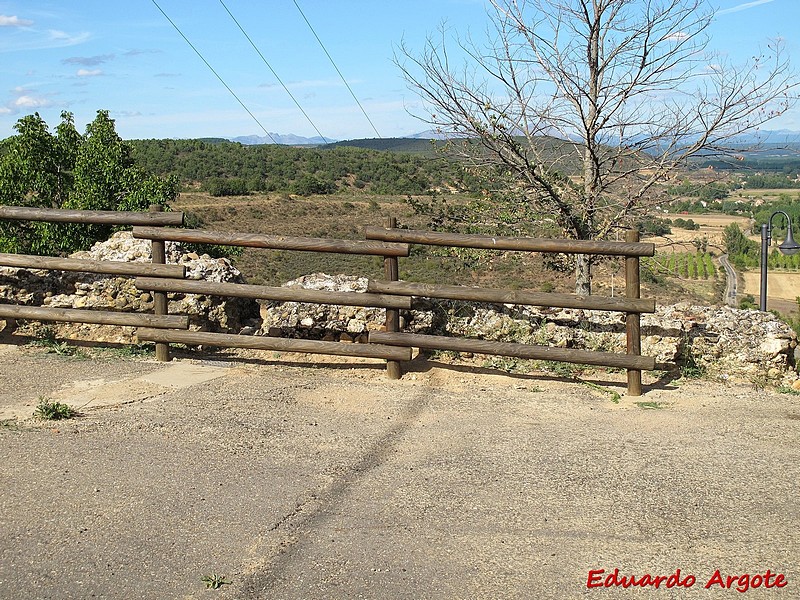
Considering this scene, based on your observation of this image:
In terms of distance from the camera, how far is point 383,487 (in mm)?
5039

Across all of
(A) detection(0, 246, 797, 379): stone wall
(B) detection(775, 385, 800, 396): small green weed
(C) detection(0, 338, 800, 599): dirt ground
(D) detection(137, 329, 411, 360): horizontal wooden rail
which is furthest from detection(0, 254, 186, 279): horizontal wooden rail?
(B) detection(775, 385, 800, 396): small green weed

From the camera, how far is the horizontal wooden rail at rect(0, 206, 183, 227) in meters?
7.80

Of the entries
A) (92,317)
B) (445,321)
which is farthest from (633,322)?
(92,317)

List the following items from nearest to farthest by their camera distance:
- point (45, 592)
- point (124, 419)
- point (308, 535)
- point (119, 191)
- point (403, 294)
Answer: point (45, 592) < point (308, 535) < point (124, 419) < point (403, 294) < point (119, 191)

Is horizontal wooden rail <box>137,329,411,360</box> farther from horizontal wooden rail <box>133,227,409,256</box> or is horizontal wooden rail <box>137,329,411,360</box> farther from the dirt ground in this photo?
horizontal wooden rail <box>133,227,409,256</box>

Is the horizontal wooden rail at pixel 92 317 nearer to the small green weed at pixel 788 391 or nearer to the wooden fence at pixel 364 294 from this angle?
the wooden fence at pixel 364 294

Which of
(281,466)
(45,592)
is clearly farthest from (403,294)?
(45,592)

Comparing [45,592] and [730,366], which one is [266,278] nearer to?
[730,366]

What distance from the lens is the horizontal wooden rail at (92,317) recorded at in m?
8.02

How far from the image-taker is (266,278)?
2145 cm

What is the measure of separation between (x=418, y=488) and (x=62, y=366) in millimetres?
4160

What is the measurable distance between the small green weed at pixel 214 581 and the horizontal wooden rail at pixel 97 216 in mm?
4456

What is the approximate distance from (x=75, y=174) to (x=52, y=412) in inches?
341

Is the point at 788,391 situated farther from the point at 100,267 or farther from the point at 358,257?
the point at 358,257
